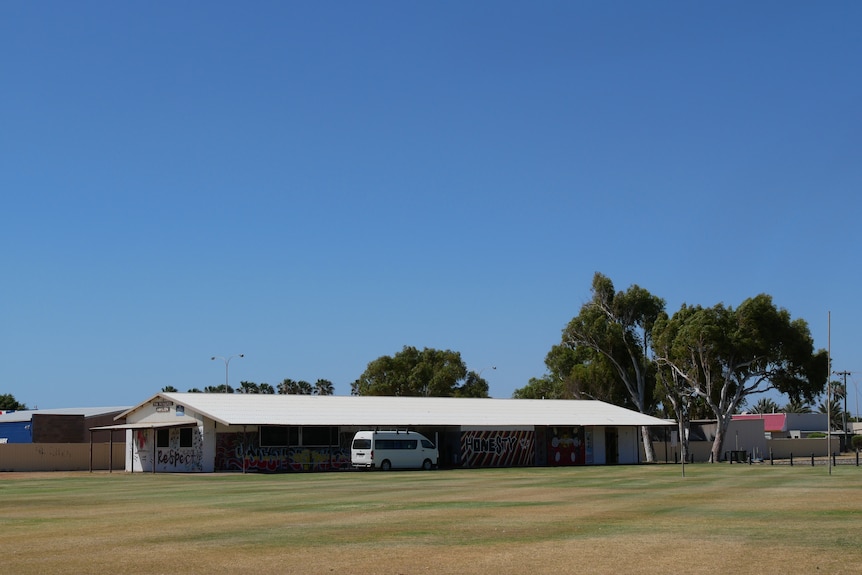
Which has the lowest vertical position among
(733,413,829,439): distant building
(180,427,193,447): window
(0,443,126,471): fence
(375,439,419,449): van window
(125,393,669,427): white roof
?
(733,413,829,439): distant building

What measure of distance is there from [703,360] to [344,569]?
6829 centimetres

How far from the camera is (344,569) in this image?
538 inches

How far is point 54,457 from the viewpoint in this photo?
220 feet

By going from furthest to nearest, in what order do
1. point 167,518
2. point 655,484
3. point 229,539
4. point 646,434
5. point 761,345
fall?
point 646,434 → point 761,345 → point 655,484 → point 167,518 → point 229,539

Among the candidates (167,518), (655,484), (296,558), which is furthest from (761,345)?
(296,558)

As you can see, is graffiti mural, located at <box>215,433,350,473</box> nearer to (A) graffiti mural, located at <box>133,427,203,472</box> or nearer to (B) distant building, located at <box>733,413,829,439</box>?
(A) graffiti mural, located at <box>133,427,203,472</box>

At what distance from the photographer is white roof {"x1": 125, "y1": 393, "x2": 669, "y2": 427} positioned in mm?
58688

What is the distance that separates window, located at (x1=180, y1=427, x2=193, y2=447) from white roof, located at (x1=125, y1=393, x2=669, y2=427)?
1214 mm

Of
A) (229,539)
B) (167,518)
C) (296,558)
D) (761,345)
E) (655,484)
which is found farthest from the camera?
(761,345)

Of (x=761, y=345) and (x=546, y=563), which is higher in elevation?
(x=761, y=345)

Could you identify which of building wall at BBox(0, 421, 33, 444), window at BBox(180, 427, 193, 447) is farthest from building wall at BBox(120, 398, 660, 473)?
building wall at BBox(0, 421, 33, 444)

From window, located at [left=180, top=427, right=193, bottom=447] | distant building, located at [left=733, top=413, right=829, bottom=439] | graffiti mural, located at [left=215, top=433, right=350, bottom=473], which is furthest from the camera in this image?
distant building, located at [left=733, top=413, right=829, bottom=439]

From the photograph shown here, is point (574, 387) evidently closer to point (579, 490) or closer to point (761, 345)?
point (761, 345)

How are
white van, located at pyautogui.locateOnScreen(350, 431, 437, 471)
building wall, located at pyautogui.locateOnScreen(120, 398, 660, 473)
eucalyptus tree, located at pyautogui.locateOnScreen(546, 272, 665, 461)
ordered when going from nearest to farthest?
white van, located at pyautogui.locateOnScreen(350, 431, 437, 471) < building wall, located at pyautogui.locateOnScreen(120, 398, 660, 473) < eucalyptus tree, located at pyautogui.locateOnScreen(546, 272, 665, 461)
